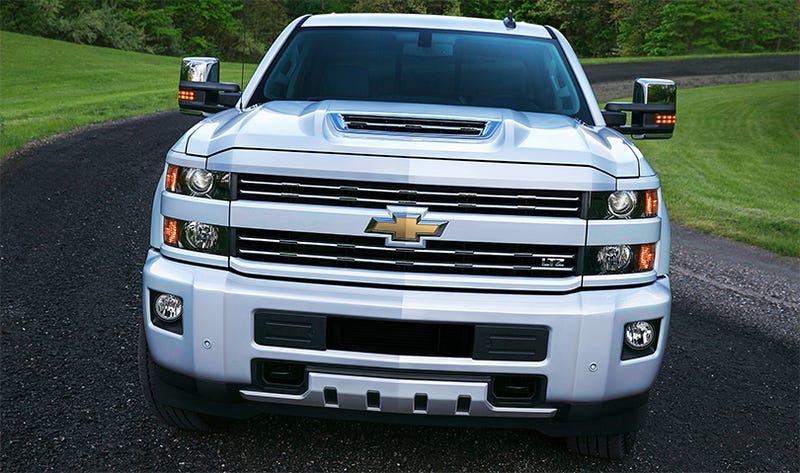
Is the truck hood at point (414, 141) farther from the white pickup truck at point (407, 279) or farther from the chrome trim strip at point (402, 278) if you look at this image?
the chrome trim strip at point (402, 278)

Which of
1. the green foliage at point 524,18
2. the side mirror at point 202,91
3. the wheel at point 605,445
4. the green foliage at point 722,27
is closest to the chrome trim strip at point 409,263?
the wheel at point 605,445

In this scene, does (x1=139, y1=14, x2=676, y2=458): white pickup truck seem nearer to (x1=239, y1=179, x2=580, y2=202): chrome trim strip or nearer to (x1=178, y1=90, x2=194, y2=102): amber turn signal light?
(x1=239, y1=179, x2=580, y2=202): chrome trim strip

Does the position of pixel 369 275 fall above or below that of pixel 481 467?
above

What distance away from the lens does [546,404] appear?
3139mm

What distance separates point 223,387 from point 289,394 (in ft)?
0.83

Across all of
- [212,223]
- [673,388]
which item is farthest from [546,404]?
[673,388]

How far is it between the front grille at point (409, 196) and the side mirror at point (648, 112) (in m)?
1.37

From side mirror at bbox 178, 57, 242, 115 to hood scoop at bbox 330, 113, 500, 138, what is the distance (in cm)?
116

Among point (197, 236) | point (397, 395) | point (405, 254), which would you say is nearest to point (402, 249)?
point (405, 254)

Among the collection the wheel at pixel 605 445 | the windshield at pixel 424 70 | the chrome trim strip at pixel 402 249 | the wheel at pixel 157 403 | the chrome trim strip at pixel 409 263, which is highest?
the windshield at pixel 424 70

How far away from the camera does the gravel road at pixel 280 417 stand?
11.6 ft

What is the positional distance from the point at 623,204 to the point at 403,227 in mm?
839

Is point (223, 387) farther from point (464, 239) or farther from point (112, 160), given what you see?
point (112, 160)

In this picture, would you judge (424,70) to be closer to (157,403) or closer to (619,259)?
(619,259)
